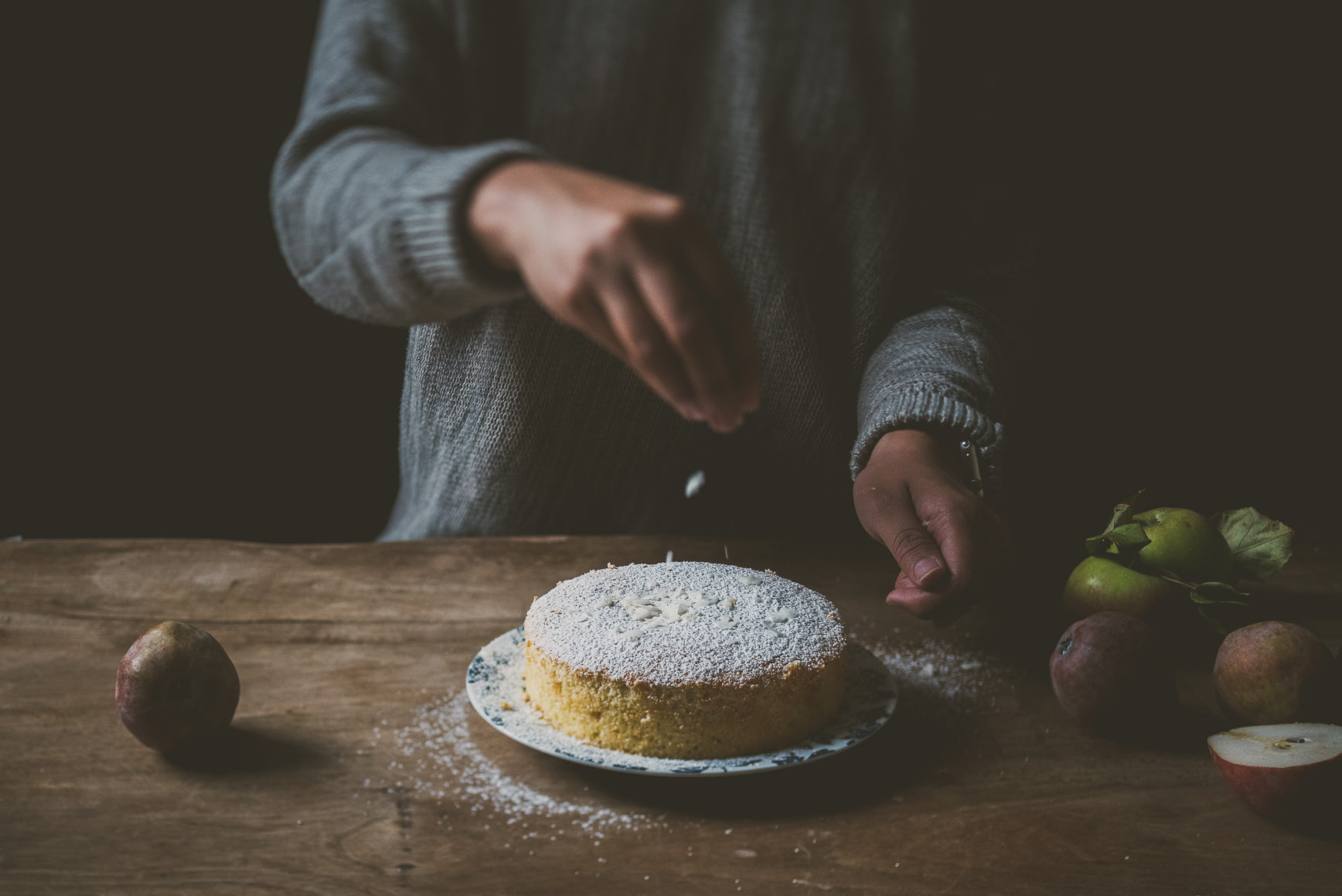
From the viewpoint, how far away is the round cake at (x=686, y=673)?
33.8 inches

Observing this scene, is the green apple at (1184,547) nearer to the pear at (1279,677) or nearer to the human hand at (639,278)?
the pear at (1279,677)

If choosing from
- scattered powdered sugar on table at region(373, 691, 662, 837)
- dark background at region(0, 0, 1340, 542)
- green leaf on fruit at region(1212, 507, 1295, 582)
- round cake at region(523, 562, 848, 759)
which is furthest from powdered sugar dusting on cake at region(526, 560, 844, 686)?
dark background at region(0, 0, 1340, 542)

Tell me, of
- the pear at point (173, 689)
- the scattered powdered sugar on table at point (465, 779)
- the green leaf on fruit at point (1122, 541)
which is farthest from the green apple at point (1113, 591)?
the pear at point (173, 689)

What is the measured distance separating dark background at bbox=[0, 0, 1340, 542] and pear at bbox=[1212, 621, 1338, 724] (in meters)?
0.89

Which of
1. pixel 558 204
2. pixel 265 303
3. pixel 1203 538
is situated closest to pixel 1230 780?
pixel 1203 538

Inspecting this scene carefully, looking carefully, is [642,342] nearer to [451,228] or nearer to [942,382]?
[451,228]

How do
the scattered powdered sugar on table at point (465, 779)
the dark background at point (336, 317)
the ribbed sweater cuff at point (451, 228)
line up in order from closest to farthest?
the ribbed sweater cuff at point (451, 228)
the scattered powdered sugar on table at point (465, 779)
the dark background at point (336, 317)

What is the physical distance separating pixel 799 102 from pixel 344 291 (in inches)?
28.9

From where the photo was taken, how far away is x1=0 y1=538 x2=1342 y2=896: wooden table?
0.72 metres

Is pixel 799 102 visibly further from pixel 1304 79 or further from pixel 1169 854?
pixel 1304 79

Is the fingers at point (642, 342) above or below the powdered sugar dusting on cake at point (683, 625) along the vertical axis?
above

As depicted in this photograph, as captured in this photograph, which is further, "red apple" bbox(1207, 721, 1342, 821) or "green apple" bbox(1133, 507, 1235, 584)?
"green apple" bbox(1133, 507, 1235, 584)

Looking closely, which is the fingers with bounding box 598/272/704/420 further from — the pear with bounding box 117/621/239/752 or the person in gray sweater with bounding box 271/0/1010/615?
the pear with bounding box 117/621/239/752

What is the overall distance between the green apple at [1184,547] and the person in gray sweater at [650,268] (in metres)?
0.17
